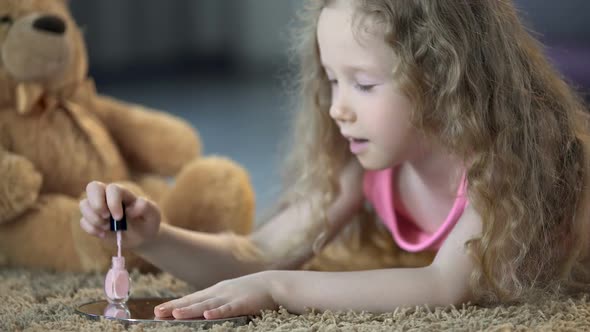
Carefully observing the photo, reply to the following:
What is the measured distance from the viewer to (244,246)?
1220mm

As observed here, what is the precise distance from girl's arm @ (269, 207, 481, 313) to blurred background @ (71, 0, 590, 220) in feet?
3.51

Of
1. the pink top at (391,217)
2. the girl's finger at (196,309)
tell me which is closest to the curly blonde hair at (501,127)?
the pink top at (391,217)

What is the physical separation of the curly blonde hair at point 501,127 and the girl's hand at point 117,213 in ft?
1.08

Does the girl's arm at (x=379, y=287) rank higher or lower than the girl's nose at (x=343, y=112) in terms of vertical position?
lower

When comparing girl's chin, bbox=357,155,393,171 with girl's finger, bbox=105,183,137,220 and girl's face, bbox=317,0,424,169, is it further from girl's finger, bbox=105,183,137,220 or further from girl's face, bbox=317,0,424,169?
girl's finger, bbox=105,183,137,220

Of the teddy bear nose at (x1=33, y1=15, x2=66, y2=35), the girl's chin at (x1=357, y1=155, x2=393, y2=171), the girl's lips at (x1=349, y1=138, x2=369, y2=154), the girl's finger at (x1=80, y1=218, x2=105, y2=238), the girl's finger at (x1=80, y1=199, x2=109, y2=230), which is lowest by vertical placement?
the girl's finger at (x1=80, y1=218, x2=105, y2=238)

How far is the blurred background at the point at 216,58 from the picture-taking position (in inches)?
94.6

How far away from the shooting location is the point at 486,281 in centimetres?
102

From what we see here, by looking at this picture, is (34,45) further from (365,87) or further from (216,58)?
(216,58)

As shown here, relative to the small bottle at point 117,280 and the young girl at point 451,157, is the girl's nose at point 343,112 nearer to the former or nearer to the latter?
the young girl at point 451,157

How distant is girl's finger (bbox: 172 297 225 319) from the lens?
Result: 3.06 feet

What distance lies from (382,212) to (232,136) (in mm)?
1556

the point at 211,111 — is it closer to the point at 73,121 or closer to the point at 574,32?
the point at 574,32

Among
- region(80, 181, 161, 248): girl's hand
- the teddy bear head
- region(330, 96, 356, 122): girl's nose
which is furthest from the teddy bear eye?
region(330, 96, 356, 122): girl's nose
